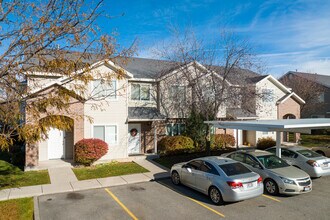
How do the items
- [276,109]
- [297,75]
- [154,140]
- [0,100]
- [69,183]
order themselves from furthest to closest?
1. [297,75]
2. [276,109]
3. [154,140]
4. [69,183]
5. [0,100]

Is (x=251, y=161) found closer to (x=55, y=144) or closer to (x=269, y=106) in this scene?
(x=55, y=144)

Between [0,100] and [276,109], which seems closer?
[0,100]

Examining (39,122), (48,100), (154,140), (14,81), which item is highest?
(14,81)

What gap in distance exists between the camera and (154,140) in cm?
1970

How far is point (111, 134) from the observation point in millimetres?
17656

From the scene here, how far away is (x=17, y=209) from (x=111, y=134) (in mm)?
8831

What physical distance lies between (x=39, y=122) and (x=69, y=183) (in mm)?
6331

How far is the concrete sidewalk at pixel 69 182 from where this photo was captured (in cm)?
1085

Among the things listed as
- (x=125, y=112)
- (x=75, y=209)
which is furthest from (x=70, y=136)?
(x=75, y=209)

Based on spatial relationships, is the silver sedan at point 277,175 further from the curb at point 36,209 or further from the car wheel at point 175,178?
the curb at point 36,209

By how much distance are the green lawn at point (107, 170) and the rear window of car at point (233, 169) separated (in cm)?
593

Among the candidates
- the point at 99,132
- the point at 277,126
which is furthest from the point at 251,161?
the point at 99,132

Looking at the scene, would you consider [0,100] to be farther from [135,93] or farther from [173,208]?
[135,93]

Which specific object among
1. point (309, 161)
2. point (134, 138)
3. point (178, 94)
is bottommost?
point (309, 161)
